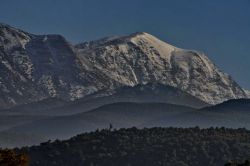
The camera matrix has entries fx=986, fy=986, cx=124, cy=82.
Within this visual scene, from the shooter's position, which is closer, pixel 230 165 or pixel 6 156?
pixel 6 156

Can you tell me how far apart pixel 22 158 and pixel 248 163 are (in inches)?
2231

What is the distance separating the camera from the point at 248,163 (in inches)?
7795

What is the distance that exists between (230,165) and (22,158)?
5562 cm

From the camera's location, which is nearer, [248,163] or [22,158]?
[22,158]

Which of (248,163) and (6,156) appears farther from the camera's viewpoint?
(248,163)

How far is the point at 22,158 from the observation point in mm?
159500

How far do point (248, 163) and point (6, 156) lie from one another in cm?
5702

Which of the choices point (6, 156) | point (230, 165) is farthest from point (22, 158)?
Result: point (230, 165)

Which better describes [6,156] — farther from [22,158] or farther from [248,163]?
[248,163]

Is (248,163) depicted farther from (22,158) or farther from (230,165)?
(22,158)

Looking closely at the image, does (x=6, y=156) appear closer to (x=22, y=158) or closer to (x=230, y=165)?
(x=22, y=158)

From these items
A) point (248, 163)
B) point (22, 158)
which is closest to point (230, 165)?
point (248, 163)

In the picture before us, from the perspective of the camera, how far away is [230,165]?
656 feet

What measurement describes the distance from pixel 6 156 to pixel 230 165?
55.7 meters
